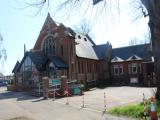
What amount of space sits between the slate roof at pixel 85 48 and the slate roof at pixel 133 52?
4.88m

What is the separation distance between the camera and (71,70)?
135 ft

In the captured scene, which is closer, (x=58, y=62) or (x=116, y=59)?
(x=58, y=62)

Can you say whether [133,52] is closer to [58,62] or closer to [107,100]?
[58,62]

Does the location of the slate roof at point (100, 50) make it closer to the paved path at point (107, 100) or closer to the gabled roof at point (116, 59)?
the gabled roof at point (116, 59)

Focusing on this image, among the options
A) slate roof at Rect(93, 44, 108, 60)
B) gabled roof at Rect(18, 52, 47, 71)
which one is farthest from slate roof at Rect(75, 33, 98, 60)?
gabled roof at Rect(18, 52, 47, 71)

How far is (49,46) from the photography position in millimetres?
44125

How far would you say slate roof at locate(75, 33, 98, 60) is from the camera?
44.5m

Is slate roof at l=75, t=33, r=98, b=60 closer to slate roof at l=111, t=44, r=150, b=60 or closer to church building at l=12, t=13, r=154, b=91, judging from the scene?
church building at l=12, t=13, r=154, b=91

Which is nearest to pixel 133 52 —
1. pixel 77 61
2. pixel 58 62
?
pixel 77 61

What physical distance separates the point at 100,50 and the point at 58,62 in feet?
Result: 45.9

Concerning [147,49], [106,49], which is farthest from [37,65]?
[147,49]

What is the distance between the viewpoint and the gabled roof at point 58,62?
3887 cm

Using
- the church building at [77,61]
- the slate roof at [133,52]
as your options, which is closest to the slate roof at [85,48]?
the church building at [77,61]

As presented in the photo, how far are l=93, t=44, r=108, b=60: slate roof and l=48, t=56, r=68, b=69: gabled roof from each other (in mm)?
11176
